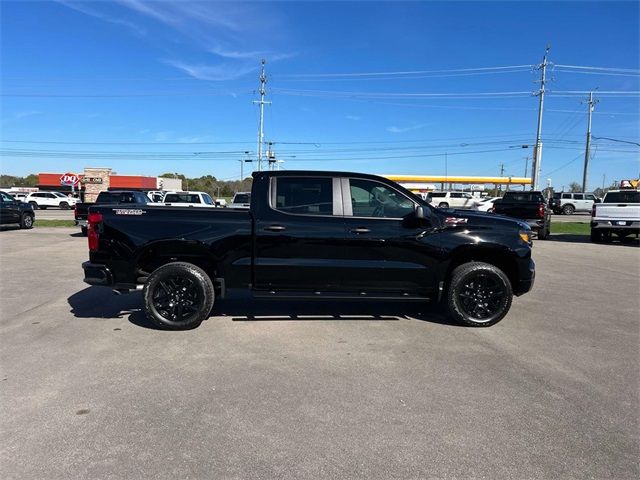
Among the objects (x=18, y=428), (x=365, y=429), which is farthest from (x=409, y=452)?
(x=18, y=428)

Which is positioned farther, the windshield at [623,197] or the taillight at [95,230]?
the windshield at [623,197]

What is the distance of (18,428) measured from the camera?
3332 millimetres

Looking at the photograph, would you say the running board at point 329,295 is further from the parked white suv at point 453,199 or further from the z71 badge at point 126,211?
the parked white suv at point 453,199

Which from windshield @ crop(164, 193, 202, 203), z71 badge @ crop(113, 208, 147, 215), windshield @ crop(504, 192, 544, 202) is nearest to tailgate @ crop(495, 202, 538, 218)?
windshield @ crop(504, 192, 544, 202)

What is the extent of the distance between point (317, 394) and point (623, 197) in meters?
17.2

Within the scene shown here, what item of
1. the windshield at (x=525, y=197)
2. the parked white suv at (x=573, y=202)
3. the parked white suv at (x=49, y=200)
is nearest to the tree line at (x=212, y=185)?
the parked white suv at (x=49, y=200)

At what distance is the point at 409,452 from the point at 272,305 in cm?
414

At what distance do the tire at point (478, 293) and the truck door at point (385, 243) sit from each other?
30 cm

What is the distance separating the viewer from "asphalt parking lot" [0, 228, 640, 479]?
3.00m

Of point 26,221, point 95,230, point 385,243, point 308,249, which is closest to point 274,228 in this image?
point 308,249

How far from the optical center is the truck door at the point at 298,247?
579 centimetres

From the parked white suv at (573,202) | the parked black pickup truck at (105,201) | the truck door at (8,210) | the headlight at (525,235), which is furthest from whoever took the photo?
the parked white suv at (573,202)

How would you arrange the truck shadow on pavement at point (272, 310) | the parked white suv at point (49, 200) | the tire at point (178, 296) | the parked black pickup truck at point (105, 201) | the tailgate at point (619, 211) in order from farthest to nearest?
1. the parked white suv at point (49, 200)
2. the parked black pickup truck at point (105, 201)
3. the tailgate at point (619, 211)
4. the truck shadow on pavement at point (272, 310)
5. the tire at point (178, 296)

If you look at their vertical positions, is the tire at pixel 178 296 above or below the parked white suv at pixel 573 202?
below
